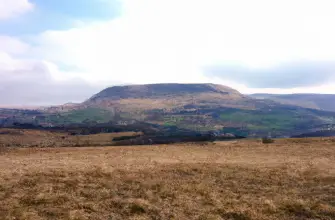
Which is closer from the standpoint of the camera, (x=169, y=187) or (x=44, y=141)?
(x=169, y=187)

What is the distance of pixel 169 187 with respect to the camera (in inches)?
816

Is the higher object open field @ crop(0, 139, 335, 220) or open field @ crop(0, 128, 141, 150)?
open field @ crop(0, 139, 335, 220)

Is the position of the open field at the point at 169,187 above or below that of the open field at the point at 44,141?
above

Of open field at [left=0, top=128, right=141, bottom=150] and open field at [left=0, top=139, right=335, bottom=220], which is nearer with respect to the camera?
open field at [left=0, top=139, right=335, bottom=220]

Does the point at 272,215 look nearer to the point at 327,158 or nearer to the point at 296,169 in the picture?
the point at 296,169

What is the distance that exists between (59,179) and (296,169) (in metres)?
18.4

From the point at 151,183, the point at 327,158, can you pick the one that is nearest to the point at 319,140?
the point at 327,158

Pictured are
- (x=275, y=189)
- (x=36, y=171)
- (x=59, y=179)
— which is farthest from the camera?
(x=36, y=171)

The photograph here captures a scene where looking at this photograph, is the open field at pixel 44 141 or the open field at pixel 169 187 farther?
the open field at pixel 44 141

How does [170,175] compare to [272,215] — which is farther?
[170,175]

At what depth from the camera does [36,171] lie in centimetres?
2467

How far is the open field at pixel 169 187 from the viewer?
53.0 ft

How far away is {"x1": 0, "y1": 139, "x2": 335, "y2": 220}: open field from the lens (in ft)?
53.0

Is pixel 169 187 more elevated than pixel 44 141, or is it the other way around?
pixel 169 187
